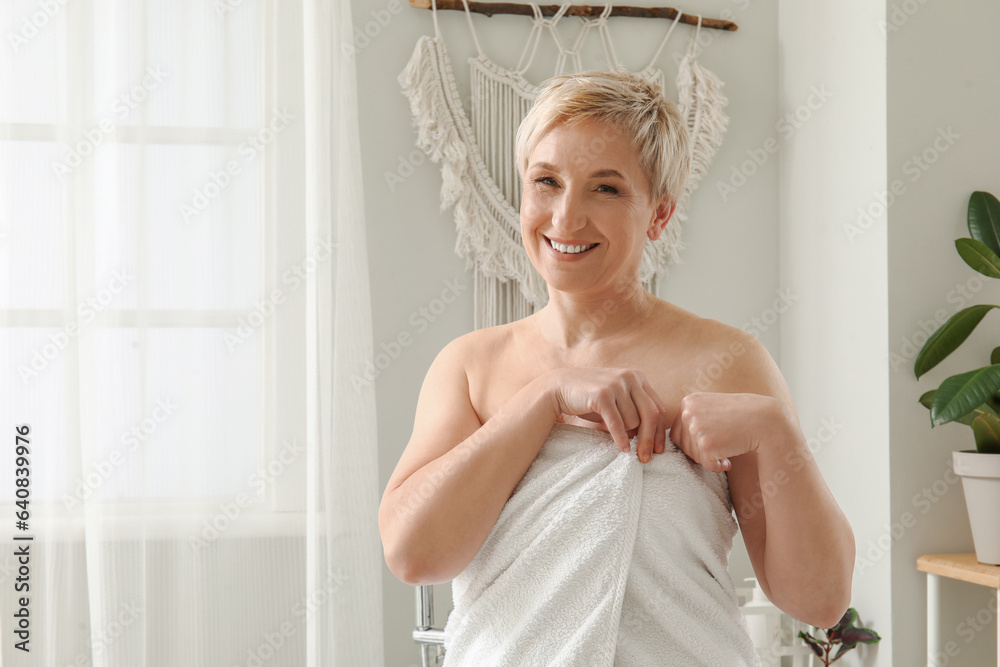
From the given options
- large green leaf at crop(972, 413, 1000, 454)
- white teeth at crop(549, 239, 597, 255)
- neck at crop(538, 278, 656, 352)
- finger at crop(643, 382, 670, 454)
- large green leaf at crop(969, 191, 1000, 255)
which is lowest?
large green leaf at crop(972, 413, 1000, 454)

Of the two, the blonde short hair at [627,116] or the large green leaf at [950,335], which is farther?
the large green leaf at [950,335]

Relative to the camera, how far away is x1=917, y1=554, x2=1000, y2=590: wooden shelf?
1.53 meters

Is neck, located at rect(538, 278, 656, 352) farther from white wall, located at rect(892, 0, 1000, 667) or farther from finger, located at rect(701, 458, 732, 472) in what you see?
white wall, located at rect(892, 0, 1000, 667)

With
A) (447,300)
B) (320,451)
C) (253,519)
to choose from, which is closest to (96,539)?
(253,519)

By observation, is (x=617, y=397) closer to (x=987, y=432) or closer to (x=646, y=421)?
(x=646, y=421)

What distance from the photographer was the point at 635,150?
0.79 metres

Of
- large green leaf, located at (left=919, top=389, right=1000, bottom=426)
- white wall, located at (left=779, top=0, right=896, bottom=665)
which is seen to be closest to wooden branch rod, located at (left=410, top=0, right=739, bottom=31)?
white wall, located at (left=779, top=0, right=896, bottom=665)

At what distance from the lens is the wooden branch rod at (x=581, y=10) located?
2.11m

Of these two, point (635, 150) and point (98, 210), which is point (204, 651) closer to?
point (98, 210)

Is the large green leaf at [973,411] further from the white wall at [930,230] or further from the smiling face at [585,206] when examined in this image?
the smiling face at [585,206]

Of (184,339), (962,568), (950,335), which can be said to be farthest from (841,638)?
(184,339)

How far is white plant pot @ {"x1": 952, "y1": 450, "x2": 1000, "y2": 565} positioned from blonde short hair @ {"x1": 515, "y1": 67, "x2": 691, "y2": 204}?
1.17 meters

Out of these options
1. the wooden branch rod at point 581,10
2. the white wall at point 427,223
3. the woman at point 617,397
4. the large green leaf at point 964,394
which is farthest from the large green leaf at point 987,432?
the wooden branch rod at point 581,10

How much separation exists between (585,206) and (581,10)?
158cm
